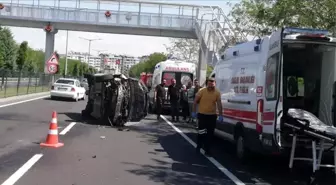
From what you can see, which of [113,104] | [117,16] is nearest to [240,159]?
[113,104]

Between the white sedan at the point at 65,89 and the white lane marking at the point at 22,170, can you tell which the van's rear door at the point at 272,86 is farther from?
the white sedan at the point at 65,89

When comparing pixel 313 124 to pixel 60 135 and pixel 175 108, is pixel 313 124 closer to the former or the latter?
pixel 60 135

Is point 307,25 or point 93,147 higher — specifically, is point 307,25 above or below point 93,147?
above

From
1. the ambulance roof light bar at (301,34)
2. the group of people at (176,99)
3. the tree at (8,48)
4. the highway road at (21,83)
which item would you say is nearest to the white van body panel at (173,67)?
the group of people at (176,99)

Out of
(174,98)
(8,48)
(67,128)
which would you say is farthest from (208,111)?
(8,48)

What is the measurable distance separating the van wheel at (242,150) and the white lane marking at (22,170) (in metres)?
4.19

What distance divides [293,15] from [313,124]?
671 centimetres

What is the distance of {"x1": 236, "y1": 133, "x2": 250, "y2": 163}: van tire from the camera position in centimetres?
1061

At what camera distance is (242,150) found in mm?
10703

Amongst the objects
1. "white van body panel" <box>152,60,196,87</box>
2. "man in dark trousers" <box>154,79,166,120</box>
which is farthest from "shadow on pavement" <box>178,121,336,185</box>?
"white van body panel" <box>152,60,196,87</box>

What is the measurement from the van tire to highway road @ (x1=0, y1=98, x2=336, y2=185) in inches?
6.8

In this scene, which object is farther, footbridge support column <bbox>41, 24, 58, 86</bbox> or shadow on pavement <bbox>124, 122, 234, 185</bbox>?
footbridge support column <bbox>41, 24, 58, 86</bbox>

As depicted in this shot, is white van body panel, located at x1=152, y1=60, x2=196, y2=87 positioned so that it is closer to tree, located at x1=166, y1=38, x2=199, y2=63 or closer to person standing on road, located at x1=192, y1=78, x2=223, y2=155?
person standing on road, located at x1=192, y1=78, x2=223, y2=155

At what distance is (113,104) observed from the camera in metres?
17.4
